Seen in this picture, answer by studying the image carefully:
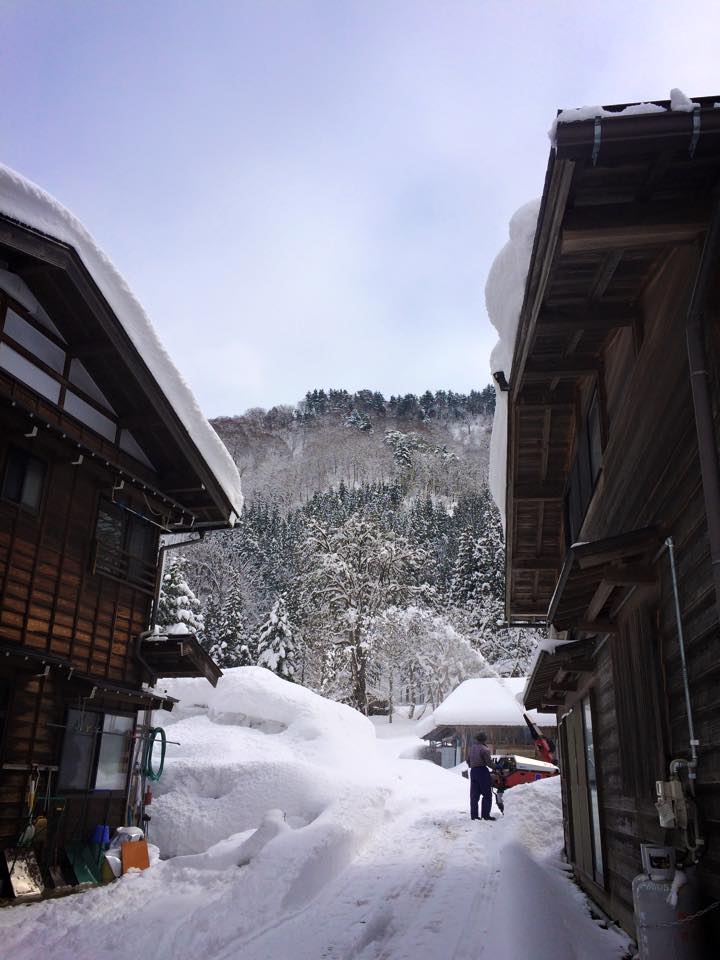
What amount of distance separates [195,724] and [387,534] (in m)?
25.2

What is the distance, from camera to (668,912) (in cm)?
422

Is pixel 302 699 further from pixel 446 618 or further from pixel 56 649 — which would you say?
pixel 446 618

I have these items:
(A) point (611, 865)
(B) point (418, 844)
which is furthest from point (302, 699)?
(A) point (611, 865)

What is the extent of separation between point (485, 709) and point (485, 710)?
0.05 m

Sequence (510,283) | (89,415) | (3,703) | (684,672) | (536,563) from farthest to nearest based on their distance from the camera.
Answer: (536,563)
(89,415)
(3,703)
(510,283)
(684,672)


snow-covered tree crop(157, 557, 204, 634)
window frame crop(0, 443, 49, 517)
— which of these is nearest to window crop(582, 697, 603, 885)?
window frame crop(0, 443, 49, 517)

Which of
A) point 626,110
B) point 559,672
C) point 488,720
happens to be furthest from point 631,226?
Result: point 488,720

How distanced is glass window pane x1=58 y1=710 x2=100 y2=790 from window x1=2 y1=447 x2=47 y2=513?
2874mm

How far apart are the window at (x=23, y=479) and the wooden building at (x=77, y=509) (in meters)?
0.02

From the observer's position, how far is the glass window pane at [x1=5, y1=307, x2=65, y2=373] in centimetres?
1012

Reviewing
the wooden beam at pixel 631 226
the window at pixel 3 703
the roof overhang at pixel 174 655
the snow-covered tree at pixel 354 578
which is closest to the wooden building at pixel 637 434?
the wooden beam at pixel 631 226

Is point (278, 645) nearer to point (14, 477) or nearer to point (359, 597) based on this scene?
point (359, 597)

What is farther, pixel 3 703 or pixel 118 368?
pixel 118 368

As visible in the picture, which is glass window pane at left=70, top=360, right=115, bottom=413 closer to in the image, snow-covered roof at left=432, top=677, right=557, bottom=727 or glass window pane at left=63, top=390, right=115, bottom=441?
glass window pane at left=63, top=390, right=115, bottom=441
